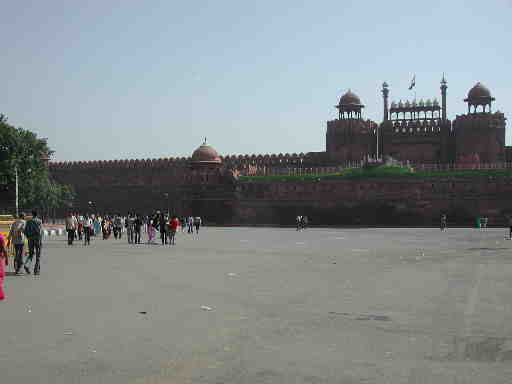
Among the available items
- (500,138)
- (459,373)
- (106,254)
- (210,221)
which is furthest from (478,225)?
(459,373)

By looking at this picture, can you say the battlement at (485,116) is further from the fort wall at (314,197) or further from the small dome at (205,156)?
the small dome at (205,156)

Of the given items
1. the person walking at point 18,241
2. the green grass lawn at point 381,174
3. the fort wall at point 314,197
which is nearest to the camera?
the person walking at point 18,241

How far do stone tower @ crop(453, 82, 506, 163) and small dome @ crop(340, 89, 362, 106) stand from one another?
21.3ft

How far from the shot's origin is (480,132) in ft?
137

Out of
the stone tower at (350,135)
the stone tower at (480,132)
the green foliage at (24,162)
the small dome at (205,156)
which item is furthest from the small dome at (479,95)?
the green foliage at (24,162)

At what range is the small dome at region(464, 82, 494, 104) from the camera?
4256 centimetres

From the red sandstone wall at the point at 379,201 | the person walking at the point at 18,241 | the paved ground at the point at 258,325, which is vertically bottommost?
the paved ground at the point at 258,325

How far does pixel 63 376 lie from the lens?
177 inches

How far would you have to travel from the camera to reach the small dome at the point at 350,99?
45.6 metres

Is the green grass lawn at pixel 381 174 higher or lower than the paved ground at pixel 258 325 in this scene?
higher

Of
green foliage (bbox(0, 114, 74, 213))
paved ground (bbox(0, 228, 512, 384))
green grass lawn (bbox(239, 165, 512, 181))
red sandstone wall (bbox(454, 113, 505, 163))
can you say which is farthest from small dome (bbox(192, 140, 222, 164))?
paved ground (bbox(0, 228, 512, 384))

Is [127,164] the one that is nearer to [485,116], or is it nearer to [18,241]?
[485,116]

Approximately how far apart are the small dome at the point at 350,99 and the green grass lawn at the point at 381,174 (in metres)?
8.62

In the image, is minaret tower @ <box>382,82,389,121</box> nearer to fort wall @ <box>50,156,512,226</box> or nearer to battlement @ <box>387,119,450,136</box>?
battlement @ <box>387,119,450,136</box>
